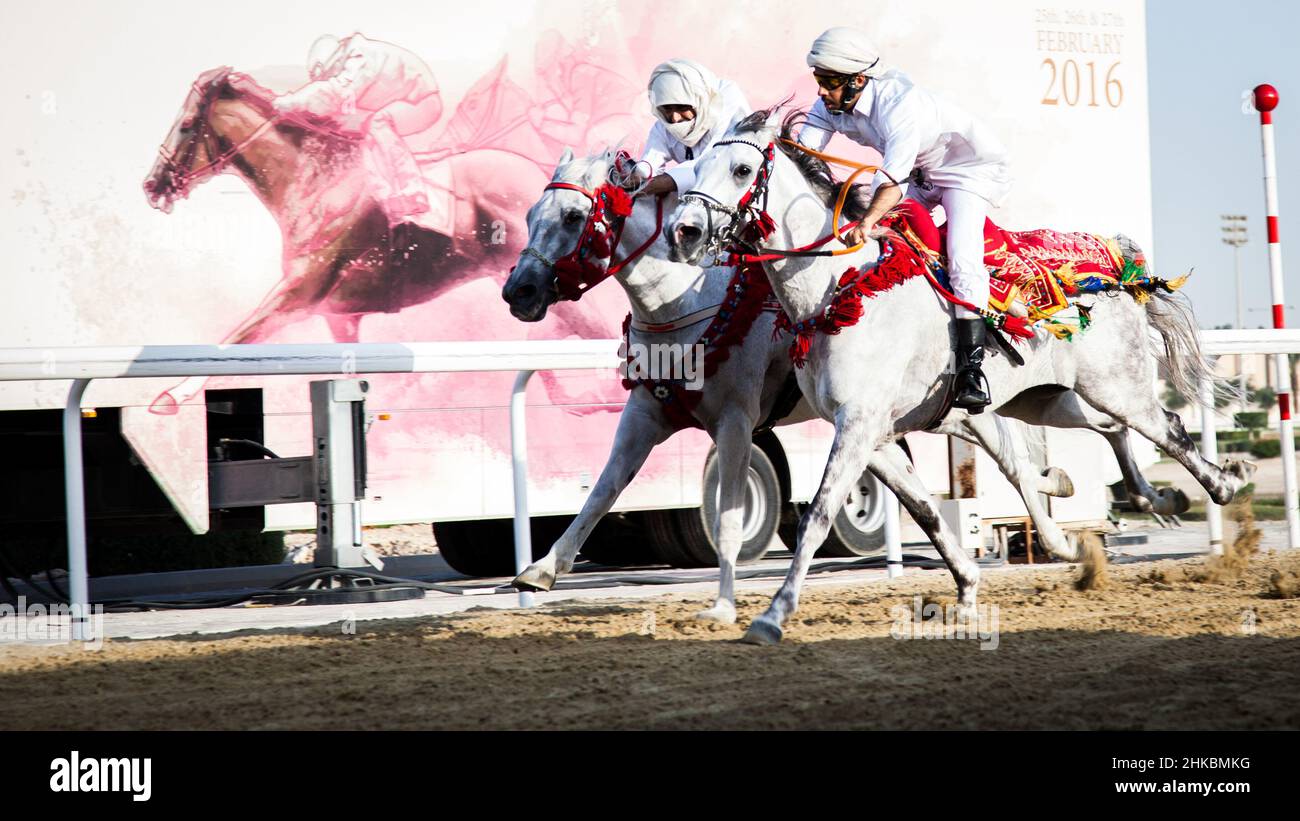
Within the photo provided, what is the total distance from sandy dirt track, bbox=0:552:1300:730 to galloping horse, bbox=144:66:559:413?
333 centimetres

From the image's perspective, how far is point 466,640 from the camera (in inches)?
243

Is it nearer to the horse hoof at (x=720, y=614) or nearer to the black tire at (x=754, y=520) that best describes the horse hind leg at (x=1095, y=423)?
the horse hoof at (x=720, y=614)

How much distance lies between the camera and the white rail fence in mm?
7105

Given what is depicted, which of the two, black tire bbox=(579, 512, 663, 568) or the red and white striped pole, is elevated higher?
the red and white striped pole

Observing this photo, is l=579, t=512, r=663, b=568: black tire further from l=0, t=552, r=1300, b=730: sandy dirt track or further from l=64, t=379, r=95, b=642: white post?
l=64, t=379, r=95, b=642: white post

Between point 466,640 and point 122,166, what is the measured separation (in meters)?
4.55

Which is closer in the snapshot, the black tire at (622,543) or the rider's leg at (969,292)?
the rider's leg at (969,292)

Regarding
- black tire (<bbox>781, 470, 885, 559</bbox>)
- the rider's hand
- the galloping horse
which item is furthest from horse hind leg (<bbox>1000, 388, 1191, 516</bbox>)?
the galloping horse

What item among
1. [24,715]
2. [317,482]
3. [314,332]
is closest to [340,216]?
[314,332]

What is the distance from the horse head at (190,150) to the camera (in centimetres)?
919

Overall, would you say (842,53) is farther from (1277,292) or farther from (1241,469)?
(1277,292)

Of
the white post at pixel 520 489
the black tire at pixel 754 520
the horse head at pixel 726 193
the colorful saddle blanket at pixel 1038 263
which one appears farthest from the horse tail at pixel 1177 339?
the black tire at pixel 754 520

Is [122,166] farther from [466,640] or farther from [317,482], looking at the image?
[466,640]

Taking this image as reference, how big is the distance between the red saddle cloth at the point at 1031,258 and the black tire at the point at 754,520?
4321 mm
